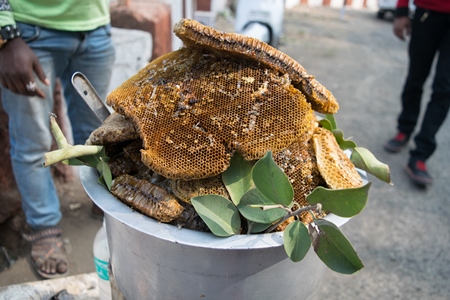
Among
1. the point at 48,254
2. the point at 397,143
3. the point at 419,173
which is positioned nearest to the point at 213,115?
the point at 48,254

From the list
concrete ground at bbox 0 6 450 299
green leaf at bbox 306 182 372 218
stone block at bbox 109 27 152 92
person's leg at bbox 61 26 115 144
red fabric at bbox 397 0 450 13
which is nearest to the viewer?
green leaf at bbox 306 182 372 218

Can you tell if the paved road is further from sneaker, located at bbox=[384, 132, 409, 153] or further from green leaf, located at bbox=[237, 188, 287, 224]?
green leaf, located at bbox=[237, 188, 287, 224]

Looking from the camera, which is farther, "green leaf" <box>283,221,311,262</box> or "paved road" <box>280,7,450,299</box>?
"paved road" <box>280,7,450,299</box>

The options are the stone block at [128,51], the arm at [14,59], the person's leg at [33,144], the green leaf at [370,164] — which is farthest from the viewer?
the stone block at [128,51]

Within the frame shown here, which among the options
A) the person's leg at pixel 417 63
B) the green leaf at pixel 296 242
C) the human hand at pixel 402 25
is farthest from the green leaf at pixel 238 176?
the human hand at pixel 402 25

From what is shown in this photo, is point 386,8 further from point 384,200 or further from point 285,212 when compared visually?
point 285,212

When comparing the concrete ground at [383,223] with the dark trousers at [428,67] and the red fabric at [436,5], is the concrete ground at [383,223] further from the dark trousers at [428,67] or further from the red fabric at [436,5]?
the red fabric at [436,5]

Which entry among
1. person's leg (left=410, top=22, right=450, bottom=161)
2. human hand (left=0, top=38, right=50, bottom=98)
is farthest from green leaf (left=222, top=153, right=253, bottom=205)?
person's leg (left=410, top=22, right=450, bottom=161)
